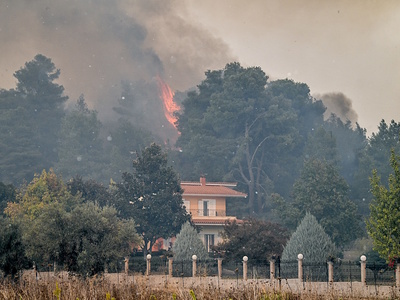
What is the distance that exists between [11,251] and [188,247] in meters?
22.2

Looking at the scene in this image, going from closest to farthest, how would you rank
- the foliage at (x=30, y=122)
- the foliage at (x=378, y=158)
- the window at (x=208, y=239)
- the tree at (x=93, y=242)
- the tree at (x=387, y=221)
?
the tree at (x=93, y=242) → the tree at (x=387, y=221) → the window at (x=208, y=239) → the foliage at (x=378, y=158) → the foliage at (x=30, y=122)

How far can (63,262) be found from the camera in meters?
41.2

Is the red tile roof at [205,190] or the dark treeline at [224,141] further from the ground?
the dark treeline at [224,141]

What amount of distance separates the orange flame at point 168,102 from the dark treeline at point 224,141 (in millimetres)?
42711

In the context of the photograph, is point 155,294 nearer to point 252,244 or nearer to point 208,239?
point 252,244

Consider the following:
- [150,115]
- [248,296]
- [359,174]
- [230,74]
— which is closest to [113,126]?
[150,115]

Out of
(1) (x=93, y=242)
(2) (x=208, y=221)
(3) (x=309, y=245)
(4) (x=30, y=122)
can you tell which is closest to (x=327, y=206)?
(2) (x=208, y=221)

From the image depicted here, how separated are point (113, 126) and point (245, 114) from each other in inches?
2040

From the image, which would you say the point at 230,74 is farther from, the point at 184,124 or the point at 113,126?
the point at 113,126

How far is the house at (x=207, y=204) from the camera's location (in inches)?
3327

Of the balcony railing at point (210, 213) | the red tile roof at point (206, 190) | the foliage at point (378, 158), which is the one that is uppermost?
the foliage at point (378, 158)

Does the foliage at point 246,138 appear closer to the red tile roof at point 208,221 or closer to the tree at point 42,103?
the red tile roof at point 208,221

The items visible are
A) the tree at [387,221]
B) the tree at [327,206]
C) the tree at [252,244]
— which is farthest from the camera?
the tree at [327,206]

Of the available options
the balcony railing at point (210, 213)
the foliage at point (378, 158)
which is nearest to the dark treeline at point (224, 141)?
the foliage at point (378, 158)
